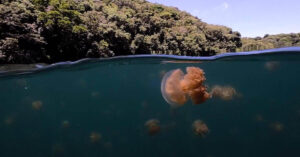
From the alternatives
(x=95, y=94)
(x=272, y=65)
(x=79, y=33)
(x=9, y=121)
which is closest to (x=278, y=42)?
(x=79, y=33)

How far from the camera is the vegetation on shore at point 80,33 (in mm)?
18297

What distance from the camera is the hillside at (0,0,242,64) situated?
18.3 meters

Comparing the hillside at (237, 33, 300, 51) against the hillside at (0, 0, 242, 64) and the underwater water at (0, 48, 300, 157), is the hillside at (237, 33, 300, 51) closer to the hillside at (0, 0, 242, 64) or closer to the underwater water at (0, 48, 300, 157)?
the hillside at (0, 0, 242, 64)

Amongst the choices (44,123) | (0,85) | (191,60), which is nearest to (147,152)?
(44,123)

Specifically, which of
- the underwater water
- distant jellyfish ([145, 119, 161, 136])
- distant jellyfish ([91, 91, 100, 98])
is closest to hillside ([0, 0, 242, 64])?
the underwater water

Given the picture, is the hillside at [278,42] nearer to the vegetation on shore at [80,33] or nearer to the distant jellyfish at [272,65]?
the vegetation on shore at [80,33]

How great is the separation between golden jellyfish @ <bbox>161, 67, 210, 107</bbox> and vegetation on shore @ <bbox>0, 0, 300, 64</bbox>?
442 inches

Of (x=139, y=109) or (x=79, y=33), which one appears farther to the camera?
(x=79, y=33)

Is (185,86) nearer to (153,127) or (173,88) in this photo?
(173,88)

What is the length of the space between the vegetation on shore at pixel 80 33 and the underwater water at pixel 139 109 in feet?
11.1

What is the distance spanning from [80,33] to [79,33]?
177mm

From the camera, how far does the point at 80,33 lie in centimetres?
2191

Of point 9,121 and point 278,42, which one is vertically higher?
point 278,42

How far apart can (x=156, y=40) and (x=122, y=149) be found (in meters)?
13.2
